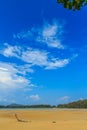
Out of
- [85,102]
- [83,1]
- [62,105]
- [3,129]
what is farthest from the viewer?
[62,105]

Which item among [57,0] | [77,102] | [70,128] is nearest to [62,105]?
[77,102]

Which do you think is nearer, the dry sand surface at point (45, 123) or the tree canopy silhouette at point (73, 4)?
the tree canopy silhouette at point (73, 4)

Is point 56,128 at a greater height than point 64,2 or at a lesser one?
lesser

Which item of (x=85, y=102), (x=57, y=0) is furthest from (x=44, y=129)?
(x=85, y=102)

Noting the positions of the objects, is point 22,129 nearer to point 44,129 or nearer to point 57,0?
point 44,129

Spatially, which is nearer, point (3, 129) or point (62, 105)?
point (3, 129)

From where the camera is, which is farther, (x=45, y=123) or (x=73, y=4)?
(x=45, y=123)

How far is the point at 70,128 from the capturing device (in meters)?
23.2

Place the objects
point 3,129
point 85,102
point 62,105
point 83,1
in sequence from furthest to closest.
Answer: point 62,105
point 85,102
point 3,129
point 83,1

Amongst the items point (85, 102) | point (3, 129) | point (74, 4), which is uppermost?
point (85, 102)

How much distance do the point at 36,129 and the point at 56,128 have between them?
1.55 m

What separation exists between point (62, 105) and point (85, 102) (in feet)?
62.2

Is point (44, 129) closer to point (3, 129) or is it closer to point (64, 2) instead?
point (3, 129)

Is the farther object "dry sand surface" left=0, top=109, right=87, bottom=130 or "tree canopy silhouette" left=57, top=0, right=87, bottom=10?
"dry sand surface" left=0, top=109, right=87, bottom=130
